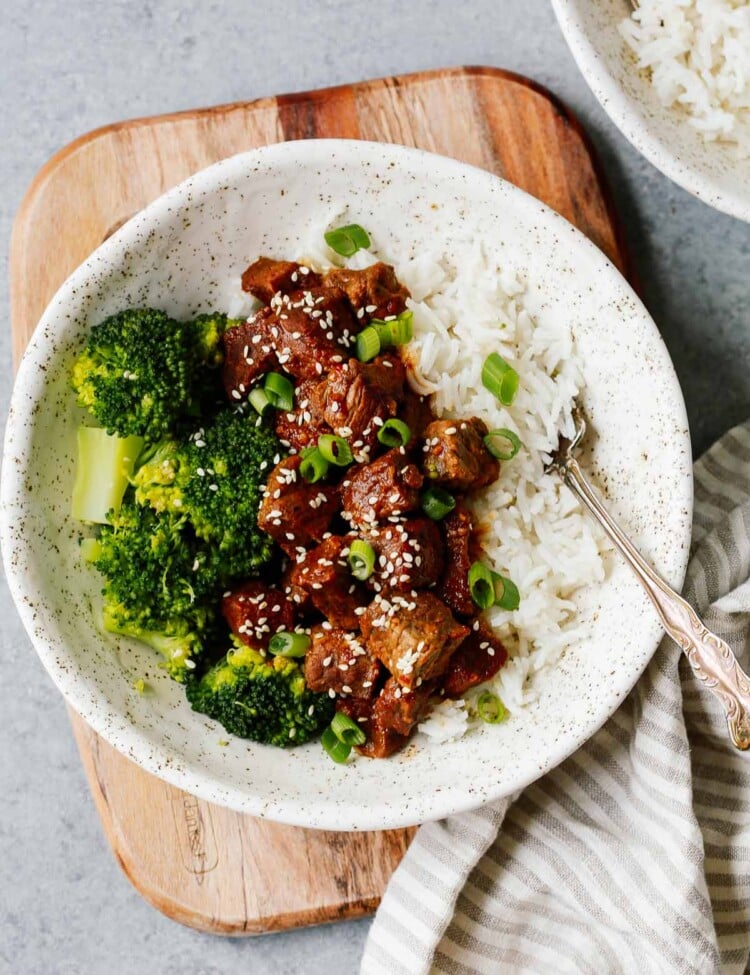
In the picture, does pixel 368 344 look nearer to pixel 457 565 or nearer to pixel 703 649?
pixel 457 565

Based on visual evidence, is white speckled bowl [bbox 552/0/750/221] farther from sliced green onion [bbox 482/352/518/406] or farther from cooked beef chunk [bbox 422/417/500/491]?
cooked beef chunk [bbox 422/417/500/491]

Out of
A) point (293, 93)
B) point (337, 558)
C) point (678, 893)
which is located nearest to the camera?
point (337, 558)

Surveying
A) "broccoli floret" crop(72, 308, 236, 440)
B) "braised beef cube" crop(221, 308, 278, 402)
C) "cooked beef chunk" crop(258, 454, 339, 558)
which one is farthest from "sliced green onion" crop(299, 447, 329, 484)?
"broccoli floret" crop(72, 308, 236, 440)

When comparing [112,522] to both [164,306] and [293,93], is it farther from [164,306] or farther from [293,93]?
[293,93]

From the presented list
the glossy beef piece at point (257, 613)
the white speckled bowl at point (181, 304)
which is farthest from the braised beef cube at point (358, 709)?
the glossy beef piece at point (257, 613)

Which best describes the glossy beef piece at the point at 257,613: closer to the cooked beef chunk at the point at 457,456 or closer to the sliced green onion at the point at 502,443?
the cooked beef chunk at the point at 457,456

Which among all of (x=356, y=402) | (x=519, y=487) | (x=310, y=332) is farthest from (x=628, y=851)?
(x=310, y=332)

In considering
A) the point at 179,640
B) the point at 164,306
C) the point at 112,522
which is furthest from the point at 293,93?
the point at 179,640
